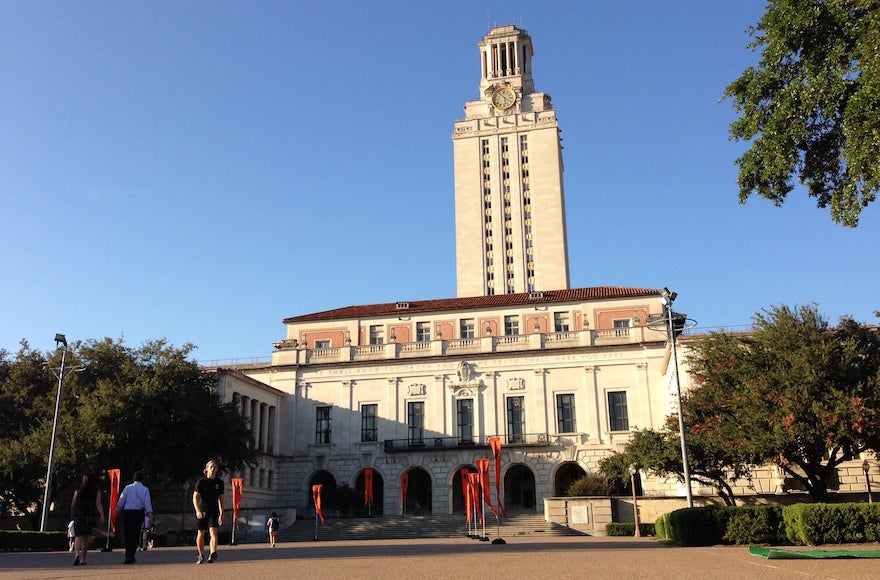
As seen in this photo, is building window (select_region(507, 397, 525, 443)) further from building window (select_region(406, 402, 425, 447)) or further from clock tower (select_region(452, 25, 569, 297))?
clock tower (select_region(452, 25, 569, 297))

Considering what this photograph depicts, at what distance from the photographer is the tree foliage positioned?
3741 centimetres

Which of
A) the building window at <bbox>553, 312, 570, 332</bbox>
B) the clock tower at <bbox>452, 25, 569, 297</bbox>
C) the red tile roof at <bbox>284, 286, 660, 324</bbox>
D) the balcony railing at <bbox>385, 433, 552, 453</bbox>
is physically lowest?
the balcony railing at <bbox>385, 433, 552, 453</bbox>

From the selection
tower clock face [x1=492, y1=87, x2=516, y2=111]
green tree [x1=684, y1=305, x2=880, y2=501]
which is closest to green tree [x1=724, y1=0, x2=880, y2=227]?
green tree [x1=684, y1=305, x2=880, y2=501]

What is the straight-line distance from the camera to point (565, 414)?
52969 mm

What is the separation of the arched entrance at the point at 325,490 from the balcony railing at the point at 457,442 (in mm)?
4935

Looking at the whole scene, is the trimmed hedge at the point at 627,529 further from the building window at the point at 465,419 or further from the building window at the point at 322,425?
the building window at the point at 322,425

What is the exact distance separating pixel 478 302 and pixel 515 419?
33.6 ft

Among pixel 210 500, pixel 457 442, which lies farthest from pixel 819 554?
pixel 457 442

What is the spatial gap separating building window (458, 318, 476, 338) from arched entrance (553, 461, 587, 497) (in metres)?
12.2

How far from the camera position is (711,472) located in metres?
35.8

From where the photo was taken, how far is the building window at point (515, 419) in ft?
174

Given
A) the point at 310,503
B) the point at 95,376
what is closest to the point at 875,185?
the point at 95,376

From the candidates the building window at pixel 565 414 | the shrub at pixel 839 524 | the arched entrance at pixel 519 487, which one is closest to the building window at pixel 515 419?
the arched entrance at pixel 519 487

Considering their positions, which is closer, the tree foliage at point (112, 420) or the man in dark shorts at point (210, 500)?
the man in dark shorts at point (210, 500)
